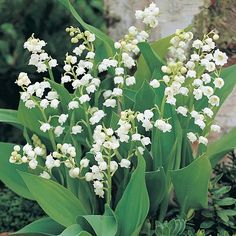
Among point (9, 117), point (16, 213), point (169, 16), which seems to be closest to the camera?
point (9, 117)

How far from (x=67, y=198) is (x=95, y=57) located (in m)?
0.64

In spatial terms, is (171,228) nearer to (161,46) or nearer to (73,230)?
(73,230)

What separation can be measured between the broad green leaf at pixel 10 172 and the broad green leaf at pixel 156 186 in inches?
21.0

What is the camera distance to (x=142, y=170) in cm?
339

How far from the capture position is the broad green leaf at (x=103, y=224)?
345cm

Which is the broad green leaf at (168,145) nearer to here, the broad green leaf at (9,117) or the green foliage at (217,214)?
the green foliage at (217,214)

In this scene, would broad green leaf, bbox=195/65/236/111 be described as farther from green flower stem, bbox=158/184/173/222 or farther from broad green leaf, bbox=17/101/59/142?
broad green leaf, bbox=17/101/59/142

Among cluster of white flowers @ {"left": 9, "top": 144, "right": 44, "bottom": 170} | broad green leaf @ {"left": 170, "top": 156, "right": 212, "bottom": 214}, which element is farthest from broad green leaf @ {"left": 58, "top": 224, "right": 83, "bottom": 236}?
broad green leaf @ {"left": 170, "top": 156, "right": 212, "bottom": 214}

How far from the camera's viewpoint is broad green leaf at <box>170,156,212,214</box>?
3.54 m

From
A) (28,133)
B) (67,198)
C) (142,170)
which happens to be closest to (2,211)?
(28,133)

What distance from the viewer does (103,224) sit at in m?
3.49

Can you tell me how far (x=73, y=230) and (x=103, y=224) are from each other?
12 cm

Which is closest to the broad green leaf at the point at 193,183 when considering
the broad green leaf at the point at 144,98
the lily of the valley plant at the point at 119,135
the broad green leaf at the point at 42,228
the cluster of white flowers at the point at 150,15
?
the lily of the valley plant at the point at 119,135

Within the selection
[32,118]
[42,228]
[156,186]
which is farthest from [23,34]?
[156,186]
